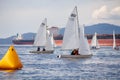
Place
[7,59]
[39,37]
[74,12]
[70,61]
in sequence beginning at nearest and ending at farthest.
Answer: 1. [7,59]
2. [70,61]
3. [74,12]
4. [39,37]

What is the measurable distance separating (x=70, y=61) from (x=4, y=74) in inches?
729

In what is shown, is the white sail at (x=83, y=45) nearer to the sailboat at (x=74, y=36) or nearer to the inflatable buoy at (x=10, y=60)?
the sailboat at (x=74, y=36)

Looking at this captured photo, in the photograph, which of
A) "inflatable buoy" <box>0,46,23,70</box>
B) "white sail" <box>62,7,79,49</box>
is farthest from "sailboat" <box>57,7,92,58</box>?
"inflatable buoy" <box>0,46,23,70</box>

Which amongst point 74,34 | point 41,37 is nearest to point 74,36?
point 74,34

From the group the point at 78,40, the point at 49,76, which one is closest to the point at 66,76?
the point at 49,76

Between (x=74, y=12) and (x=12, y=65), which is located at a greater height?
(x=74, y=12)

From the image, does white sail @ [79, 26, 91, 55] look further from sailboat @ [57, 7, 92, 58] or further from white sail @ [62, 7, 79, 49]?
white sail @ [62, 7, 79, 49]

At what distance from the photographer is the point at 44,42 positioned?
254ft

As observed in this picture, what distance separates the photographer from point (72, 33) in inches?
2317

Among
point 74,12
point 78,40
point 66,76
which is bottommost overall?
point 66,76

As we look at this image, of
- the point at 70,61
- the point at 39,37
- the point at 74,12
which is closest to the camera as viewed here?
the point at 70,61

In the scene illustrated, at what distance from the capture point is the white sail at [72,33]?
58.2 meters

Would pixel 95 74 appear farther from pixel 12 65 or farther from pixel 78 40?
pixel 78 40

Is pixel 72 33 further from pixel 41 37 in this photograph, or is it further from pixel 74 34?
pixel 41 37
